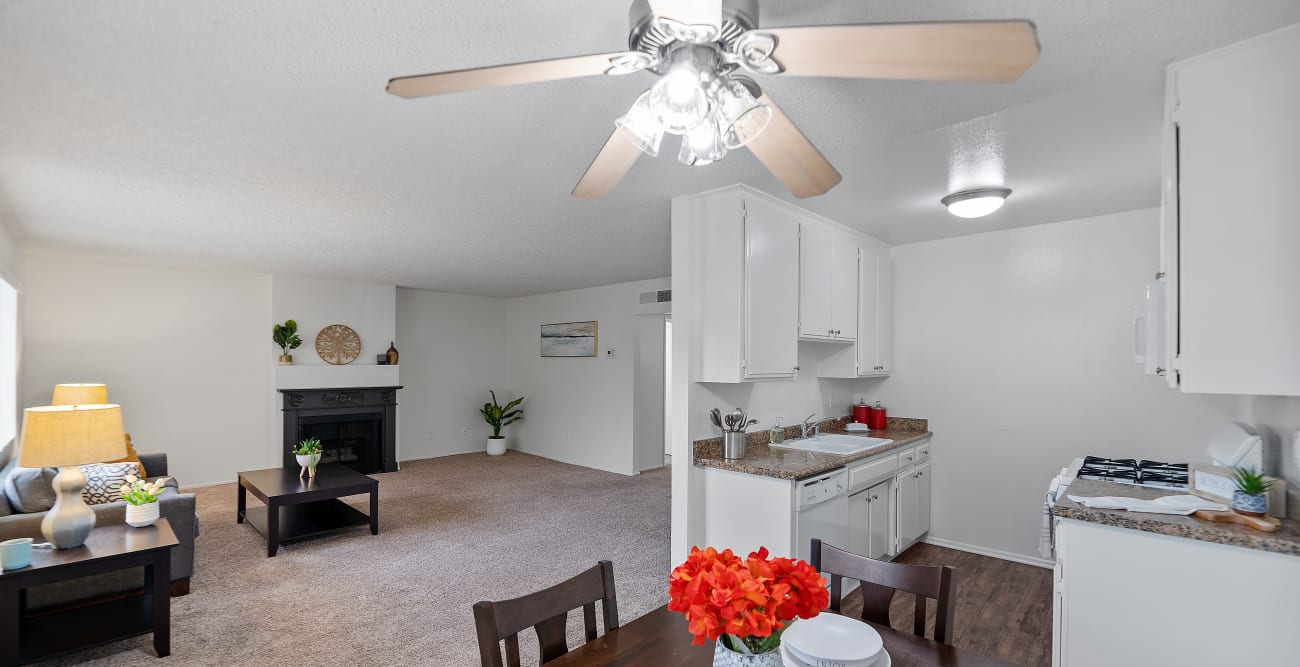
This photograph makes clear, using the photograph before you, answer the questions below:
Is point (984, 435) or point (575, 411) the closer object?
point (984, 435)

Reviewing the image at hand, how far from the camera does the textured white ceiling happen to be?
5.02 ft

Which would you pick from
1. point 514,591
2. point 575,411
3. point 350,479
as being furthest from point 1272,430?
point 575,411

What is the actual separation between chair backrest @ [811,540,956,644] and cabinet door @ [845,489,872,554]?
5.81ft

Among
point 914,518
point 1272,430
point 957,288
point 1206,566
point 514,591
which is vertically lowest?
point 514,591

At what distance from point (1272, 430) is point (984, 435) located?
76.6 inches

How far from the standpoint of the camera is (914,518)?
13.5 ft

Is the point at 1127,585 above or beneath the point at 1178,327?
beneath

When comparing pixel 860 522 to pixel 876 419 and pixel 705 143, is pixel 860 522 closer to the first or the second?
pixel 876 419

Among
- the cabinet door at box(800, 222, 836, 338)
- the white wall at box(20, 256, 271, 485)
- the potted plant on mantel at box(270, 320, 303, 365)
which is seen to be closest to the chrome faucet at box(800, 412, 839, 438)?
the cabinet door at box(800, 222, 836, 338)

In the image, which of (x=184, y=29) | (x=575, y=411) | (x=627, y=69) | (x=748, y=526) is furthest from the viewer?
(x=575, y=411)

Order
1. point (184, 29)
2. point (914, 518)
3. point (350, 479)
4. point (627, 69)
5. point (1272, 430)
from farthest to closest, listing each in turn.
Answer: point (350, 479)
point (914, 518)
point (1272, 430)
point (184, 29)
point (627, 69)

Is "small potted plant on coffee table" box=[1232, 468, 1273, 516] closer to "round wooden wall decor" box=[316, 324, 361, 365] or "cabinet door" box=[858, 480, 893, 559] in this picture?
"cabinet door" box=[858, 480, 893, 559]

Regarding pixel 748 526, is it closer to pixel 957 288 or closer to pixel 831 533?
pixel 831 533

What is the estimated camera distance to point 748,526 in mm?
3027
